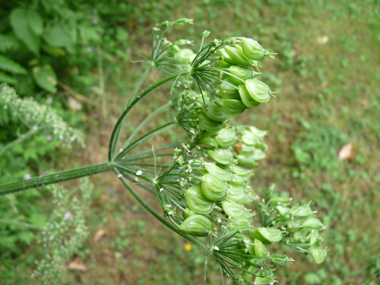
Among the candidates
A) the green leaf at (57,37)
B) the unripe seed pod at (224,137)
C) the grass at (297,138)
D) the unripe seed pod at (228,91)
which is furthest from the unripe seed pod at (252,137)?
the green leaf at (57,37)

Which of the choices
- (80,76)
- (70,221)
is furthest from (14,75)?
(70,221)

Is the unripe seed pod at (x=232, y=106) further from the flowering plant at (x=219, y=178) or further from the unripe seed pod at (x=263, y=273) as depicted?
the unripe seed pod at (x=263, y=273)

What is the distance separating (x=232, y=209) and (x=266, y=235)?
264 mm

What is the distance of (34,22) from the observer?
4129mm

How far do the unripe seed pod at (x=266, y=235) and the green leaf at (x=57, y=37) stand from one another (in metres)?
3.90

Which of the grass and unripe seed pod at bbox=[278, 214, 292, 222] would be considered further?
the grass

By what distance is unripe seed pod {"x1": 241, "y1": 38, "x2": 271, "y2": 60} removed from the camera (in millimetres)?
1762

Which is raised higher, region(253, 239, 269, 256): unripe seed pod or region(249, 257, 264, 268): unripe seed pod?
region(253, 239, 269, 256): unripe seed pod

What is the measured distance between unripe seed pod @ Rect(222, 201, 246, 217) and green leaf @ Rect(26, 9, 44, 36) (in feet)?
11.6

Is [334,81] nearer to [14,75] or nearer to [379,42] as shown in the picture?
[379,42]

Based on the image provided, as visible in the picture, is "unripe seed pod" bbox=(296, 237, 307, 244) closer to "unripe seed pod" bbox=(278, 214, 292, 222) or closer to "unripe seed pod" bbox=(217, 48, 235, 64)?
"unripe seed pod" bbox=(278, 214, 292, 222)

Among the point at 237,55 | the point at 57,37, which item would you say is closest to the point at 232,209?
the point at 237,55

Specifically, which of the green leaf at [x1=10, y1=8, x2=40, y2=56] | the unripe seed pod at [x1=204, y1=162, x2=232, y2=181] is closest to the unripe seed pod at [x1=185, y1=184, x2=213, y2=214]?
the unripe seed pod at [x1=204, y1=162, x2=232, y2=181]

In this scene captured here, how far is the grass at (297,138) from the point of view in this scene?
473cm
